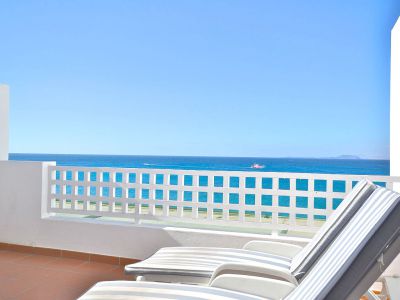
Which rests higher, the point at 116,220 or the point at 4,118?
the point at 4,118

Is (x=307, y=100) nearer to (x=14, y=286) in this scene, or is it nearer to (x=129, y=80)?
(x=129, y=80)

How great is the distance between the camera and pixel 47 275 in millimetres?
4035

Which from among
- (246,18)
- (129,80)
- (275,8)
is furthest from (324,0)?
(129,80)

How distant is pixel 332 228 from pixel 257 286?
602 mm

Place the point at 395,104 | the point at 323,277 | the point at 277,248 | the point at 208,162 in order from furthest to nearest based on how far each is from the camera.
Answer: the point at 208,162 < the point at 395,104 < the point at 277,248 < the point at 323,277

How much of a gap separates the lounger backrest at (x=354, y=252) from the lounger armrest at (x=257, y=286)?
16 cm

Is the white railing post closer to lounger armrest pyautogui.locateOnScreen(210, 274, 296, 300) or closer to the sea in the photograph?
lounger armrest pyautogui.locateOnScreen(210, 274, 296, 300)

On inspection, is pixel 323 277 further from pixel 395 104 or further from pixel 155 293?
pixel 395 104

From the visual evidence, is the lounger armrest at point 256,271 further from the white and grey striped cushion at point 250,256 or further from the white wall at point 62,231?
the white wall at point 62,231

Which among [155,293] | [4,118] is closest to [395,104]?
[155,293]

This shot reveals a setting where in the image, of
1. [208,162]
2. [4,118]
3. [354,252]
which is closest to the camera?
[354,252]

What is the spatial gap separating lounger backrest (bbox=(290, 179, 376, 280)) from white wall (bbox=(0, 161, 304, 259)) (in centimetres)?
143

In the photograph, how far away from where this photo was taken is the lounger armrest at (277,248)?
3.01 metres

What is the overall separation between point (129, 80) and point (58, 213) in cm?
3191
